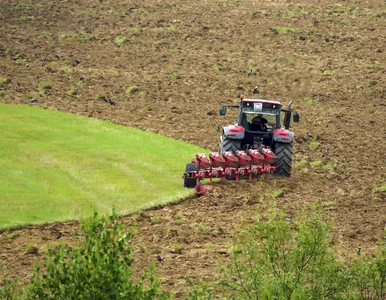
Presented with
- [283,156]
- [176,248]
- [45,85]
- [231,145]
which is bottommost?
[176,248]

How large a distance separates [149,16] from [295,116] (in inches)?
1348

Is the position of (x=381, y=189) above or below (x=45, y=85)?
below

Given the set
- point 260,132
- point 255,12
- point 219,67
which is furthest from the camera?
point 255,12

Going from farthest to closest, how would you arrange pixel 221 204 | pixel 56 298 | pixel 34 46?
Result: pixel 34 46 → pixel 221 204 → pixel 56 298

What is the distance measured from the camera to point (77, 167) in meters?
31.9

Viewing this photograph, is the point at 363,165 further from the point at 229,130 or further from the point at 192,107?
the point at 192,107

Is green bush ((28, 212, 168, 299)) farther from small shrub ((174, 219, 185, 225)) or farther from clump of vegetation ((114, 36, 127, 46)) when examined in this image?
clump of vegetation ((114, 36, 127, 46))

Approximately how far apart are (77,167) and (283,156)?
7.59 meters

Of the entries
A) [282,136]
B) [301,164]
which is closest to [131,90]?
[301,164]

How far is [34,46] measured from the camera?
54500 millimetres

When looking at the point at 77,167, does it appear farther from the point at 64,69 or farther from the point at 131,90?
the point at 64,69

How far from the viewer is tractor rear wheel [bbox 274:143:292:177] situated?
30188 millimetres

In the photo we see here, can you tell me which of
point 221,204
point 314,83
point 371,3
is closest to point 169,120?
point 314,83

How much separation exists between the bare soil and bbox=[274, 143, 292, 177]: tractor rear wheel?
0.57 metres
